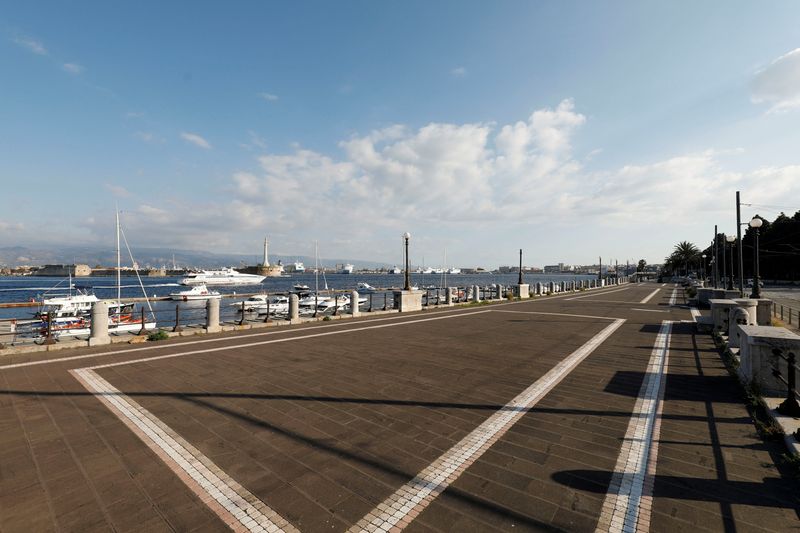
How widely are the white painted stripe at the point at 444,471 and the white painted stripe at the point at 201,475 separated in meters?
0.81

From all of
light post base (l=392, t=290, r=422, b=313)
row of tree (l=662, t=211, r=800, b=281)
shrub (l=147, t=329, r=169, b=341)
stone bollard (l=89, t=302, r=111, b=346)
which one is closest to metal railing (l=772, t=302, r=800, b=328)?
light post base (l=392, t=290, r=422, b=313)

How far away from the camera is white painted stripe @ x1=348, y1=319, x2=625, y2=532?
328cm

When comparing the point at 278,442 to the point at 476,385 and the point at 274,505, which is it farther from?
the point at 476,385

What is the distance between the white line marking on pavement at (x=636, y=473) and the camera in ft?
10.7

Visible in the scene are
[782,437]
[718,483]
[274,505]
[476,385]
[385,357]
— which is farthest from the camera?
[385,357]

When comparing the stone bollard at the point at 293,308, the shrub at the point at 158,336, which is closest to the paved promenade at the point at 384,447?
the shrub at the point at 158,336

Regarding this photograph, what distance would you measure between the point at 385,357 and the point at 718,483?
6967mm

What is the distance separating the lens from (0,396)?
6.59m

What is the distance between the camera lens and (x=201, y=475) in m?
4.04

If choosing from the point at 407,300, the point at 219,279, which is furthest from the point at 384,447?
the point at 219,279

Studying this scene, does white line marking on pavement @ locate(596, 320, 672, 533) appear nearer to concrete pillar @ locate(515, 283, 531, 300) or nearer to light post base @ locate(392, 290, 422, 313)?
light post base @ locate(392, 290, 422, 313)

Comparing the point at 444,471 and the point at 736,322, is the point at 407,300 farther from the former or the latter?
the point at 444,471

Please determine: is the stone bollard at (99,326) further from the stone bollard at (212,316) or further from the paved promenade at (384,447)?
the stone bollard at (212,316)

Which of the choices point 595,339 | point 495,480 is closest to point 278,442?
point 495,480
